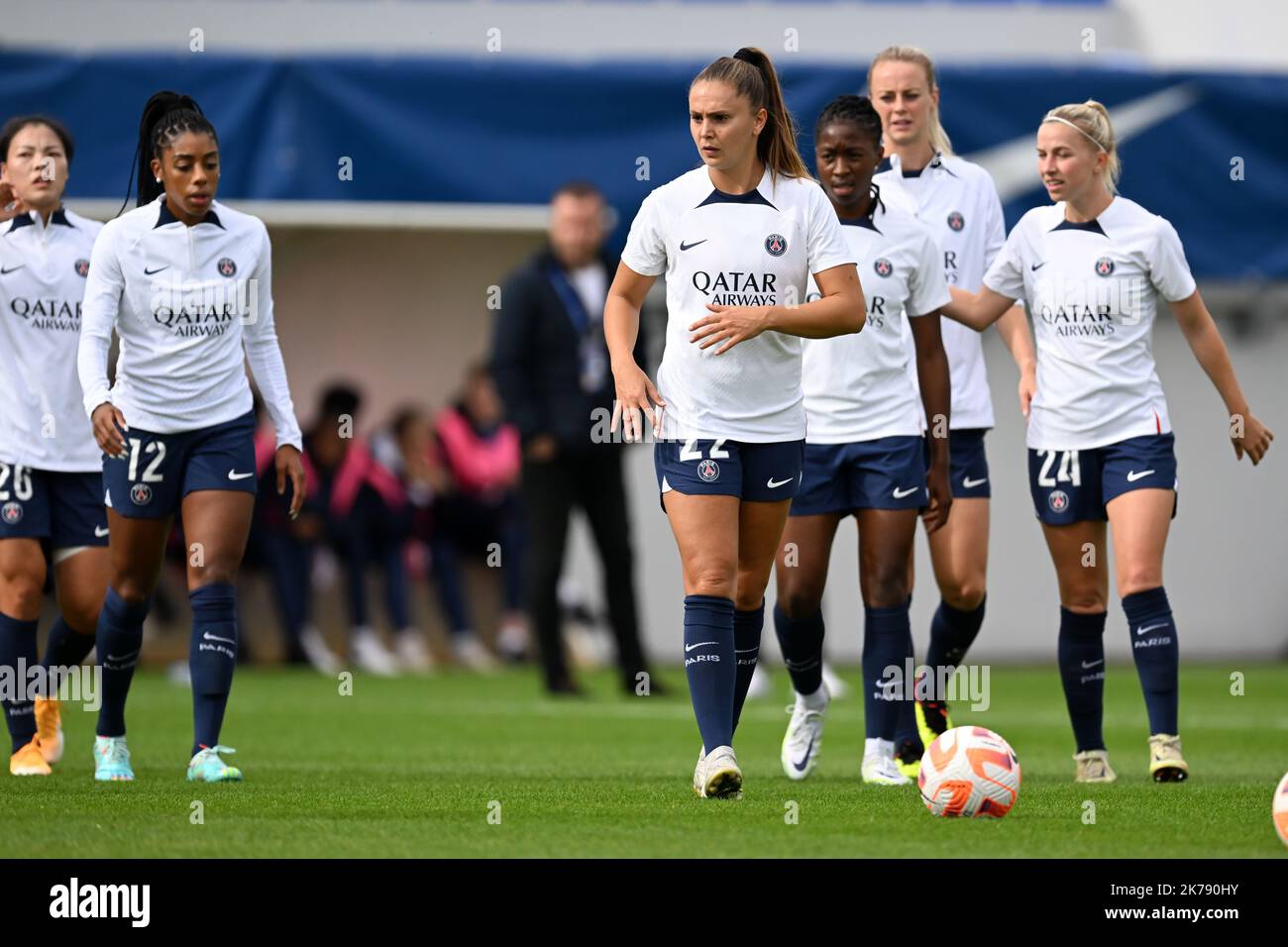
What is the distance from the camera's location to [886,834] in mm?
5996

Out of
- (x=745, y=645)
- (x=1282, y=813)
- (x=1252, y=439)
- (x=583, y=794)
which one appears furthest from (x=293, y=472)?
(x=1282, y=813)

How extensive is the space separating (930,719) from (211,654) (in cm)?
297

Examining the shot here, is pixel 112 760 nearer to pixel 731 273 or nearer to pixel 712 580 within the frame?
pixel 712 580

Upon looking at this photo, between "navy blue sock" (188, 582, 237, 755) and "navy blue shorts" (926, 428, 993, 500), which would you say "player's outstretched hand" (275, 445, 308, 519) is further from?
"navy blue shorts" (926, 428, 993, 500)

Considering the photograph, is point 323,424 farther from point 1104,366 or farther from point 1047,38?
point 1104,366

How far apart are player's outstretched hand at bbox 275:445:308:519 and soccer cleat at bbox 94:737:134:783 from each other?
3.83 ft

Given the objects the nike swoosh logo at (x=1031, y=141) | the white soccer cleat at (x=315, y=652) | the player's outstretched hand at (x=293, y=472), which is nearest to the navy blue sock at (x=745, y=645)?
the player's outstretched hand at (x=293, y=472)

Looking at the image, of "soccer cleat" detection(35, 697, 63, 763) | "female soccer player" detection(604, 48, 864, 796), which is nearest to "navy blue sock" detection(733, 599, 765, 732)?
"female soccer player" detection(604, 48, 864, 796)

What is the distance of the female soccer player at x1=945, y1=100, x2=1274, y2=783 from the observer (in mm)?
7746

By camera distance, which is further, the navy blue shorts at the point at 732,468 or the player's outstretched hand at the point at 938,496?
the player's outstretched hand at the point at 938,496

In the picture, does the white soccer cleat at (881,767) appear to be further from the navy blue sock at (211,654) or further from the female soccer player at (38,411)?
the female soccer player at (38,411)

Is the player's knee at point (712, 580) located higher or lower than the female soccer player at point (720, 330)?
lower

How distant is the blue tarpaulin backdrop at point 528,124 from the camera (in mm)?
14234
